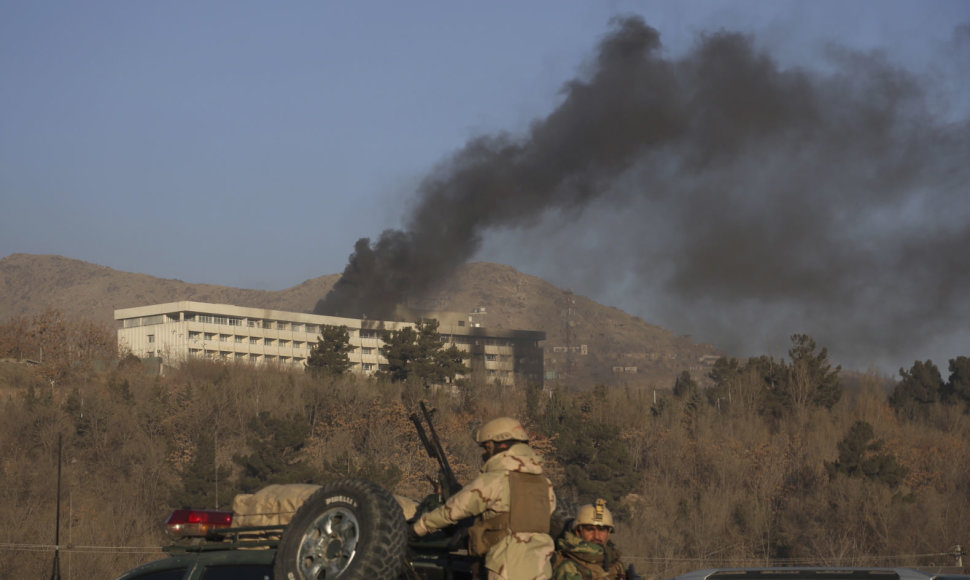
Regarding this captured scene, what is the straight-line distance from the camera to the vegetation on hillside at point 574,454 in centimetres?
5316

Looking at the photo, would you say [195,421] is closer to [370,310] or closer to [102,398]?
[102,398]

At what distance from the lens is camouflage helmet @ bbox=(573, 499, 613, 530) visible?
662cm

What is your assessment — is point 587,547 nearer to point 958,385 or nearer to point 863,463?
point 863,463

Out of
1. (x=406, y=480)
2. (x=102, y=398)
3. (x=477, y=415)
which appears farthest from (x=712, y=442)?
(x=102, y=398)

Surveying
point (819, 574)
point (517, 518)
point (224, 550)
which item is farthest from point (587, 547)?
point (224, 550)

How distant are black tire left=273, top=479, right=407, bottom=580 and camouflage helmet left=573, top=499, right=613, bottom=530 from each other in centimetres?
119

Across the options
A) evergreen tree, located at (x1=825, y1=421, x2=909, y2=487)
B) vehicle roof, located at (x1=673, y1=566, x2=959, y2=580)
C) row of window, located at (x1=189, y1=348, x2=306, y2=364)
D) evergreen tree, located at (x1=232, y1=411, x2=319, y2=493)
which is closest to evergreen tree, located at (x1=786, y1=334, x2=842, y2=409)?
evergreen tree, located at (x1=825, y1=421, x2=909, y2=487)

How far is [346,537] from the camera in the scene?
20.2 ft

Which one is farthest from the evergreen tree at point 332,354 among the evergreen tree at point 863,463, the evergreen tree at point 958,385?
the evergreen tree at point 958,385

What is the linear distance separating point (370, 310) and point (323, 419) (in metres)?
34.3

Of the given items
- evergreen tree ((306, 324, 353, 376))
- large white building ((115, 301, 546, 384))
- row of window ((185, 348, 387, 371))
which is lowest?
evergreen tree ((306, 324, 353, 376))

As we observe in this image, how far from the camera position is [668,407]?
7838cm

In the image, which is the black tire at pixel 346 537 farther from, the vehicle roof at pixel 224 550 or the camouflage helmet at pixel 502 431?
the camouflage helmet at pixel 502 431

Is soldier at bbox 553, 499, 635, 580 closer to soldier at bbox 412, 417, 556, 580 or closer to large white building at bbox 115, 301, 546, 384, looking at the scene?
soldier at bbox 412, 417, 556, 580
